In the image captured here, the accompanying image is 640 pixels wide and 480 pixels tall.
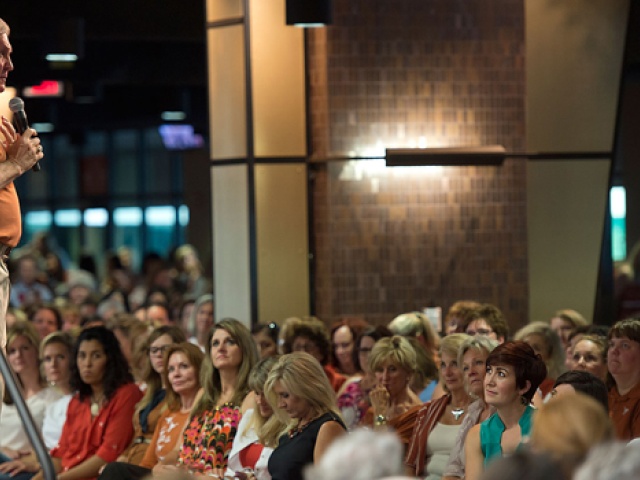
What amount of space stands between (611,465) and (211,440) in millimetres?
3727

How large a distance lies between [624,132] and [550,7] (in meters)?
9.21

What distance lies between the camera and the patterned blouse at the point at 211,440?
6.22 metres

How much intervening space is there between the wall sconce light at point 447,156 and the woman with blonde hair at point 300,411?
4182 millimetres

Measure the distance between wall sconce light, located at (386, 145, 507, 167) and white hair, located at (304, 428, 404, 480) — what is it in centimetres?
671

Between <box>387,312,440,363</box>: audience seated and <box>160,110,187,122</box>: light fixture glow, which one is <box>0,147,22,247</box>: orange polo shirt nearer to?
<box>387,312,440,363</box>: audience seated

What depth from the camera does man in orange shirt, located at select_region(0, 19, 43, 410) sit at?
12.8 feet

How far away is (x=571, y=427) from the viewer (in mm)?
3170

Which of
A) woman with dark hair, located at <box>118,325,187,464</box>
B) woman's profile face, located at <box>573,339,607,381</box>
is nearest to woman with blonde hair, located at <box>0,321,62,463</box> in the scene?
woman with dark hair, located at <box>118,325,187,464</box>

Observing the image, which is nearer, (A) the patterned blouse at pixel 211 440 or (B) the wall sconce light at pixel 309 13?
(A) the patterned blouse at pixel 211 440

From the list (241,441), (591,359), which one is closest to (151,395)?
(241,441)

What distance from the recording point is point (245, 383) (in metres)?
6.40

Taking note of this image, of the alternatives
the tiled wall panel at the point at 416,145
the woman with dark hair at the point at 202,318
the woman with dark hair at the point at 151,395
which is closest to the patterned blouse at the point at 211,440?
the woman with dark hair at the point at 151,395

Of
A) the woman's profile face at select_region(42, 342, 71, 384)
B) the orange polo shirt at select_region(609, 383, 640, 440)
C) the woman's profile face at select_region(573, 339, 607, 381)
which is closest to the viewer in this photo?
the orange polo shirt at select_region(609, 383, 640, 440)

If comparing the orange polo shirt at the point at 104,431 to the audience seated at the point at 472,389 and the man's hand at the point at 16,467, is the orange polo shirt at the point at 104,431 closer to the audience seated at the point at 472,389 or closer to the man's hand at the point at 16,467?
the man's hand at the point at 16,467
